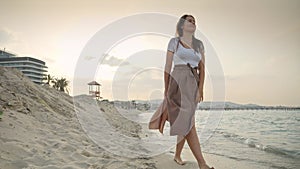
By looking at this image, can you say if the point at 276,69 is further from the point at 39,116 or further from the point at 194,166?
the point at 39,116

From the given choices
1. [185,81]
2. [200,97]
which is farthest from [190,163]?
[185,81]

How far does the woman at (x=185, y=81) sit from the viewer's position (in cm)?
232

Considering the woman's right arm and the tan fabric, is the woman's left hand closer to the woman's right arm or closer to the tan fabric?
the tan fabric

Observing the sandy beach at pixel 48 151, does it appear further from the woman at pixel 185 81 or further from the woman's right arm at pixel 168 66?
the woman's right arm at pixel 168 66

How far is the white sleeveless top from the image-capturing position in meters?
2.32

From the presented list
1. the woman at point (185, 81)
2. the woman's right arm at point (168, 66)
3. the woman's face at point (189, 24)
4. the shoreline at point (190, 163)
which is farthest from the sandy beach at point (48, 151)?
the woman's face at point (189, 24)

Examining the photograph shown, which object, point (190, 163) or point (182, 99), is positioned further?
point (190, 163)

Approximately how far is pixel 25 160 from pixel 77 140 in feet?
4.19

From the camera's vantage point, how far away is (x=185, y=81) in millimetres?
2334

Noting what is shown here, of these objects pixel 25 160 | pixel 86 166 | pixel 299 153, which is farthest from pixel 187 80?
pixel 299 153

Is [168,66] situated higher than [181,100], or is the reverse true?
[168,66]

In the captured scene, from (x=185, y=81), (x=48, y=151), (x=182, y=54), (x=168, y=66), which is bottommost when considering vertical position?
(x=48, y=151)

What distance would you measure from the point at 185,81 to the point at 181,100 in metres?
0.18

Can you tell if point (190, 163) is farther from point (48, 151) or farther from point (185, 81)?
point (48, 151)
